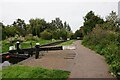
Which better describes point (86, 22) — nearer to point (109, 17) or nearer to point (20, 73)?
point (109, 17)

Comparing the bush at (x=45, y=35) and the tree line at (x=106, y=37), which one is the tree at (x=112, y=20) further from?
the bush at (x=45, y=35)

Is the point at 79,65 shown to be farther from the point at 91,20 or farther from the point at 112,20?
the point at 91,20

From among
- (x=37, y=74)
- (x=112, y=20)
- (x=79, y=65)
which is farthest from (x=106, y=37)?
(x=37, y=74)

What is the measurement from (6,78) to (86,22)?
138ft

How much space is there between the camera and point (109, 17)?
1628 inches

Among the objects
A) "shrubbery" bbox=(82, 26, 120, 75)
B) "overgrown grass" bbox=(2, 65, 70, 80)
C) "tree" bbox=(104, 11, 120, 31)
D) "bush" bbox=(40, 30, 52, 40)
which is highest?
"tree" bbox=(104, 11, 120, 31)

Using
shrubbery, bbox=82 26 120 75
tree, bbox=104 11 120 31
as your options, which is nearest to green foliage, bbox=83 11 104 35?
tree, bbox=104 11 120 31

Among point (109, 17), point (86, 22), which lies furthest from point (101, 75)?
point (86, 22)

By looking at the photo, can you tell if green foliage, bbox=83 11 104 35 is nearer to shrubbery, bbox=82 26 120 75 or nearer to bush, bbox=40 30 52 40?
shrubbery, bbox=82 26 120 75

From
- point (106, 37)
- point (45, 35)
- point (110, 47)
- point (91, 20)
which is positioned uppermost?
point (91, 20)

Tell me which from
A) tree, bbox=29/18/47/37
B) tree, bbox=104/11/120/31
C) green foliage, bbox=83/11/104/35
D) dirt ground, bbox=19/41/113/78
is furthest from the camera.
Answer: tree, bbox=29/18/47/37

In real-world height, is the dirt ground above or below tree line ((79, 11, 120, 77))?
below

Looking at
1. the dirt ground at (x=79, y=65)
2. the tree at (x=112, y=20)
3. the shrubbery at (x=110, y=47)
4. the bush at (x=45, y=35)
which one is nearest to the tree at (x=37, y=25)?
the bush at (x=45, y=35)

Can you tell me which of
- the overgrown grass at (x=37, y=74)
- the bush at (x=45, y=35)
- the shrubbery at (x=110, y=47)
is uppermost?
Answer: the bush at (x=45, y=35)
